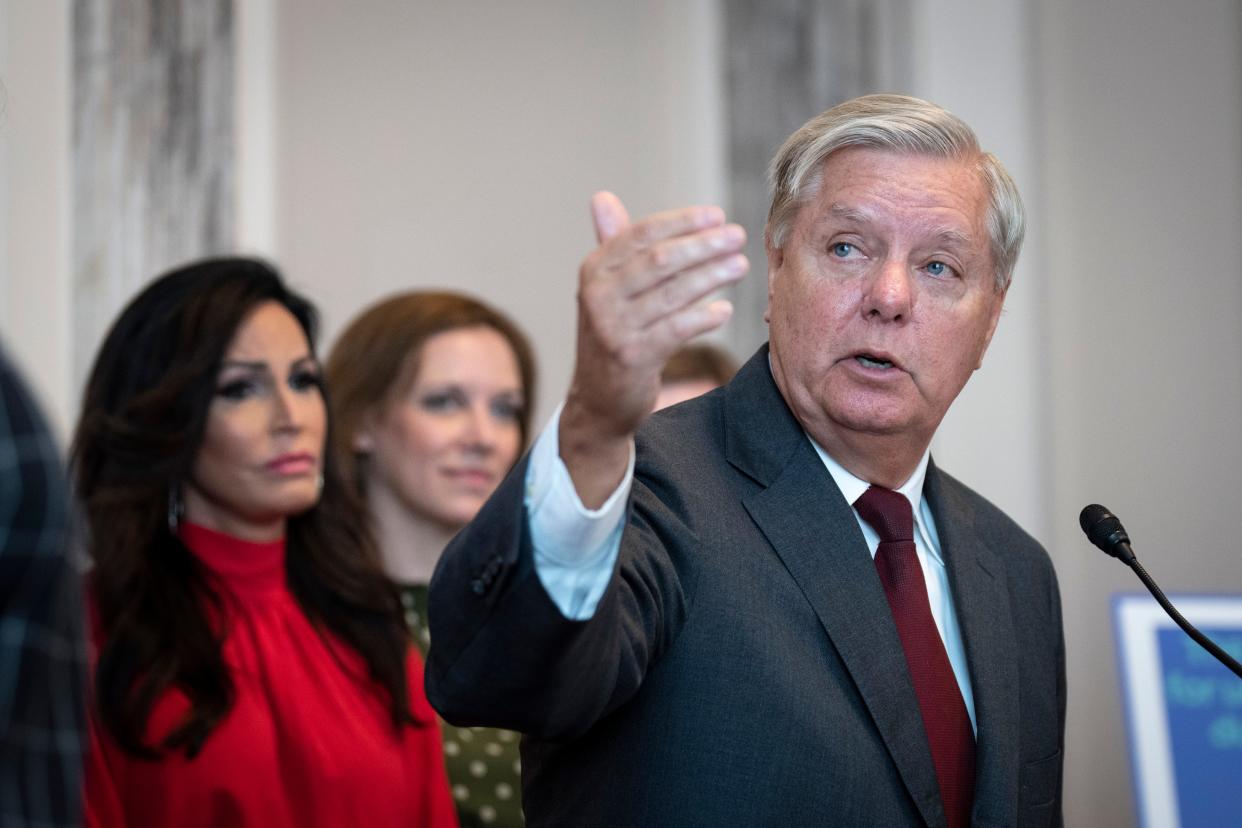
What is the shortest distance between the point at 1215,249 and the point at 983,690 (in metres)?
2.33

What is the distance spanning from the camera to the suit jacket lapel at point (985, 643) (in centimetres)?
171

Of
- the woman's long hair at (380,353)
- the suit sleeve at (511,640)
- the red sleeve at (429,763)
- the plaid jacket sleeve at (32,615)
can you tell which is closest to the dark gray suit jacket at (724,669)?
the suit sleeve at (511,640)

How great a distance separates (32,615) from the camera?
84 cm

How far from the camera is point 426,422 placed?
3.44 metres

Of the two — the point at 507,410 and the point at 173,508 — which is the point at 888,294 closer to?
the point at 173,508

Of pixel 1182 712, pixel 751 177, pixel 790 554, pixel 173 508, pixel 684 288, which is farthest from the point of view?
pixel 751 177

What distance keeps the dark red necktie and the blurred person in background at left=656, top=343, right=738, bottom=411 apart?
2.15 metres

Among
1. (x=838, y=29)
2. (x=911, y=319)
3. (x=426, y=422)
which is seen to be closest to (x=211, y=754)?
(x=426, y=422)

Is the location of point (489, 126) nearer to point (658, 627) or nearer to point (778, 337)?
point (778, 337)

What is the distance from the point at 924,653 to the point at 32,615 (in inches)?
45.8

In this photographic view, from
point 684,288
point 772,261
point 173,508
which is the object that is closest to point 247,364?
point 173,508

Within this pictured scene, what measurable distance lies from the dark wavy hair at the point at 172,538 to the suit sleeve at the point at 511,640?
1.24 m

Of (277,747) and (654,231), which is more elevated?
(654,231)

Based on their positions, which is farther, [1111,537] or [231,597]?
[231,597]
